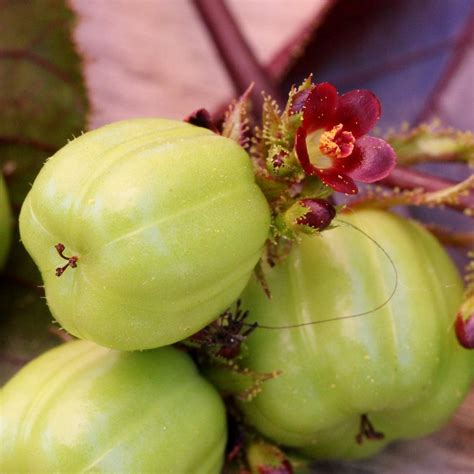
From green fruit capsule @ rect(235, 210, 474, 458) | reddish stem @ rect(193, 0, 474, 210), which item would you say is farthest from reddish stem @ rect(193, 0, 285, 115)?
green fruit capsule @ rect(235, 210, 474, 458)

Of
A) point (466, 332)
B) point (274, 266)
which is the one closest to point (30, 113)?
point (274, 266)

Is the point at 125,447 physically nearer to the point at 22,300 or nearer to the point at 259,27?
the point at 22,300

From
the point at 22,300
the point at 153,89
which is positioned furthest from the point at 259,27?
the point at 22,300

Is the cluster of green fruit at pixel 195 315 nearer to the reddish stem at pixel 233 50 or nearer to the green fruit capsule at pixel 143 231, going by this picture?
the green fruit capsule at pixel 143 231

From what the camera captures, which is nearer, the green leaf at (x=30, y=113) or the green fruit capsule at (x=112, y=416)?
the green fruit capsule at (x=112, y=416)

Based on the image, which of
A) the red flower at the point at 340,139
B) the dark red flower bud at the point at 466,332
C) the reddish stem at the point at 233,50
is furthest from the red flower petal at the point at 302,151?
the reddish stem at the point at 233,50

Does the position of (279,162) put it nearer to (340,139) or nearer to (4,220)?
(340,139)
